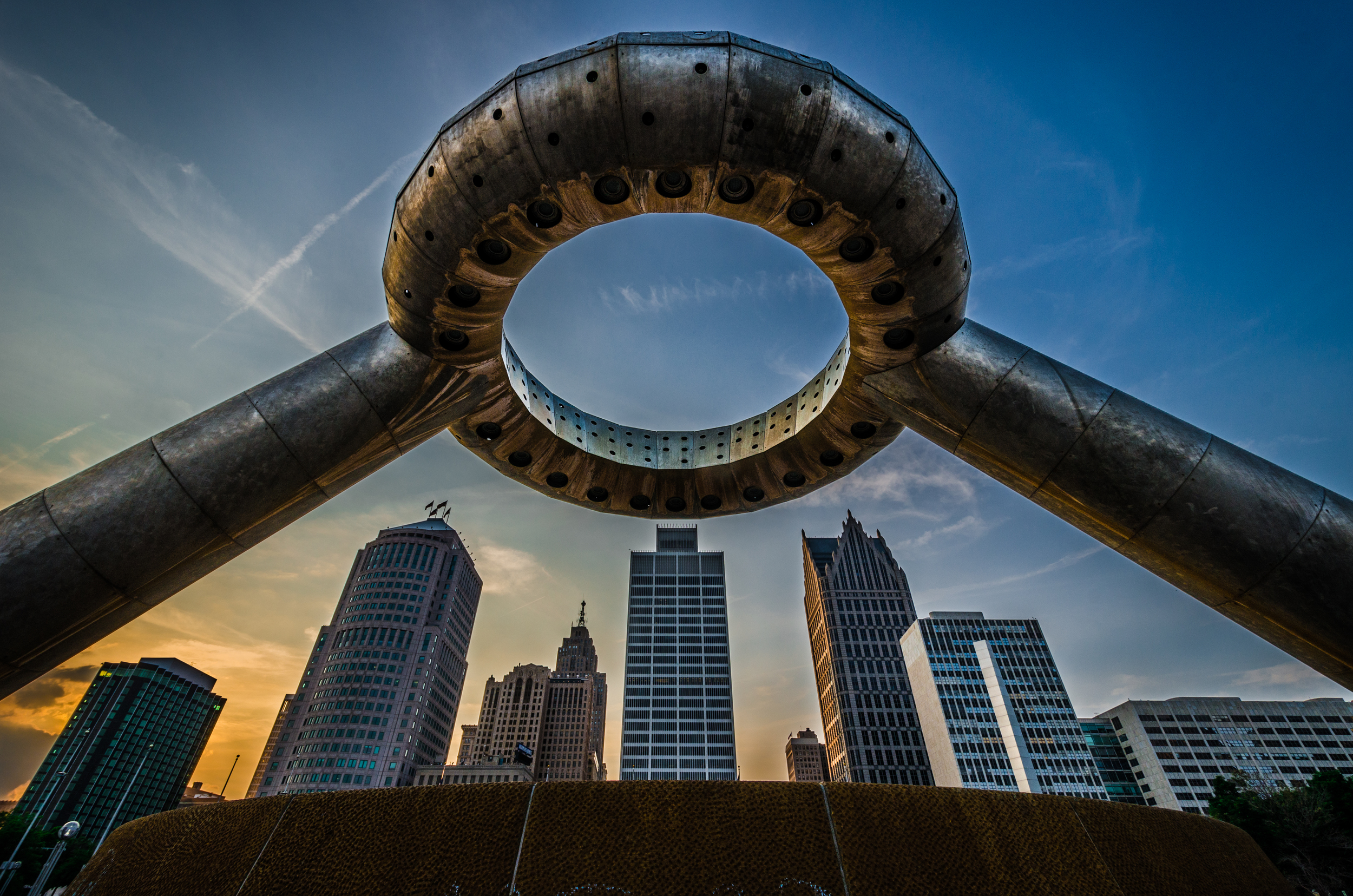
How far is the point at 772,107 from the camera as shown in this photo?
30.0 ft

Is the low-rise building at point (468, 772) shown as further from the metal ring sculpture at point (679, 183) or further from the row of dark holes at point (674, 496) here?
the metal ring sculpture at point (679, 183)

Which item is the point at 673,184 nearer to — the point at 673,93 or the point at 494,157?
the point at 673,93

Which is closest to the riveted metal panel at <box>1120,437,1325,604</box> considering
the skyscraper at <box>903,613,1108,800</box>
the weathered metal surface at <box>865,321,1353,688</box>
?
the weathered metal surface at <box>865,321,1353,688</box>

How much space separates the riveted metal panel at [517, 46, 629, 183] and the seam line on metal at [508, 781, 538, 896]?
8722 mm

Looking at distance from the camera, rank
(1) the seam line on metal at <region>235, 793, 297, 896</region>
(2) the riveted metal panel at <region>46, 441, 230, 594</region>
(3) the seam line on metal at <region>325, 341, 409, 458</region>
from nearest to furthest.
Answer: (1) the seam line on metal at <region>235, 793, 297, 896</region> < (2) the riveted metal panel at <region>46, 441, 230, 594</region> < (3) the seam line on metal at <region>325, 341, 409, 458</region>

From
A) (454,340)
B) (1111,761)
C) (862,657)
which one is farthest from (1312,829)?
(1111,761)

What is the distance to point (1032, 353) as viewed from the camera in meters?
10.7

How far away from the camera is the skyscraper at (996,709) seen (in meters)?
110

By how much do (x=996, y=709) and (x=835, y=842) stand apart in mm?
137195

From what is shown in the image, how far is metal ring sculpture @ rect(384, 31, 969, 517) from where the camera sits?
9.14m

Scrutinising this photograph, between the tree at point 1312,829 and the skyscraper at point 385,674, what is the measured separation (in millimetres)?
130676

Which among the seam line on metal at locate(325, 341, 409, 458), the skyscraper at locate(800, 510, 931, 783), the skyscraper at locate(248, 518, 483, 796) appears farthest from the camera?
the skyscraper at locate(248, 518, 483, 796)

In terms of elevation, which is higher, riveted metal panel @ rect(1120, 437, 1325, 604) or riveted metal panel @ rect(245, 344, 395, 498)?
riveted metal panel @ rect(245, 344, 395, 498)

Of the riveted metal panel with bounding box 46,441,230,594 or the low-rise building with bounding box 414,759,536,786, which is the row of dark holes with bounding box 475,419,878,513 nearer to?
the riveted metal panel with bounding box 46,441,230,594
